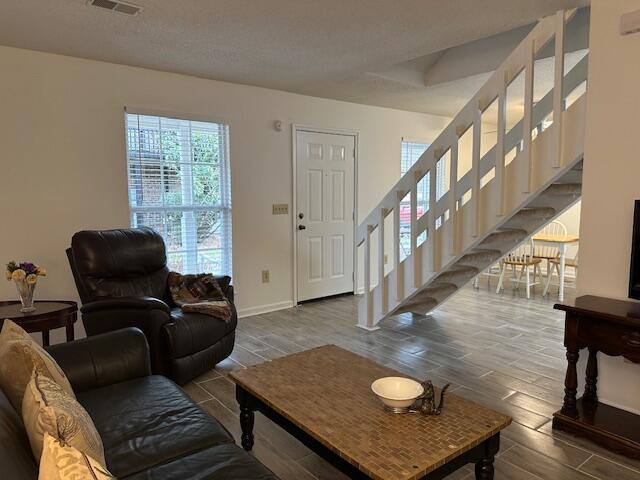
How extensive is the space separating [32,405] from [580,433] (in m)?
2.48

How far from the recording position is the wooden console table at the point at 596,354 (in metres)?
2.13

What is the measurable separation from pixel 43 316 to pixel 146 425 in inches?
63.8

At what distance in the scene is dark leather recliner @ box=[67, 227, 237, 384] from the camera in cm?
280

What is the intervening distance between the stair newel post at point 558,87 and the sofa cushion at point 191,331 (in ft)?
8.03

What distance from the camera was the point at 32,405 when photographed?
1.08m

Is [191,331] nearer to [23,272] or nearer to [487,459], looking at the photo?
[23,272]

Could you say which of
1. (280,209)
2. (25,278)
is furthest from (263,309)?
(25,278)

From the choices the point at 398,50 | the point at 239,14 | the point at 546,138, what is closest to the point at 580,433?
the point at 546,138

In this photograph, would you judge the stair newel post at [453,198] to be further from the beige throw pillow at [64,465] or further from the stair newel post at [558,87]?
the beige throw pillow at [64,465]

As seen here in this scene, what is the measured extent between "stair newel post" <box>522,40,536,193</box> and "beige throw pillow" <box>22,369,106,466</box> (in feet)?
9.05

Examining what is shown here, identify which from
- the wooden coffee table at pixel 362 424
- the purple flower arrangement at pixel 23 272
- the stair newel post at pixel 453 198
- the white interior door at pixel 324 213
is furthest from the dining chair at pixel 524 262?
the purple flower arrangement at pixel 23 272

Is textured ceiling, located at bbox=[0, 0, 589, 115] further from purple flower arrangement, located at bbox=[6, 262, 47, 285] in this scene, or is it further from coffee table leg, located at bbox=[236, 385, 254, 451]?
coffee table leg, located at bbox=[236, 385, 254, 451]

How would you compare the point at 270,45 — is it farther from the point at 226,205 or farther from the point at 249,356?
the point at 249,356

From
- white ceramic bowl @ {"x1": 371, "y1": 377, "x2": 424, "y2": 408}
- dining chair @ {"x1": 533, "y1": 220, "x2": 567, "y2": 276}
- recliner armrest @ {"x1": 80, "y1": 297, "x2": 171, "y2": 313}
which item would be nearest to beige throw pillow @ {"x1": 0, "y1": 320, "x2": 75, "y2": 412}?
white ceramic bowl @ {"x1": 371, "y1": 377, "x2": 424, "y2": 408}
